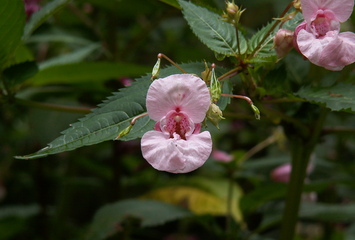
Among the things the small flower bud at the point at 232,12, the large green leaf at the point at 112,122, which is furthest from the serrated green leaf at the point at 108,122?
the small flower bud at the point at 232,12

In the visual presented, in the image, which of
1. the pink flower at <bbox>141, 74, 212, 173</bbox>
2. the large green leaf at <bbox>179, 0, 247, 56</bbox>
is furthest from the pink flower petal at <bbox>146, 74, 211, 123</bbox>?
the large green leaf at <bbox>179, 0, 247, 56</bbox>

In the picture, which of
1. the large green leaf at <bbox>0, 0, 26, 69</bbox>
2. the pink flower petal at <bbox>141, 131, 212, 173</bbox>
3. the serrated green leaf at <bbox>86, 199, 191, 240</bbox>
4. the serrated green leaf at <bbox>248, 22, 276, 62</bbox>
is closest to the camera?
the pink flower petal at <bbox>141, 131, 212, 173</bbox>

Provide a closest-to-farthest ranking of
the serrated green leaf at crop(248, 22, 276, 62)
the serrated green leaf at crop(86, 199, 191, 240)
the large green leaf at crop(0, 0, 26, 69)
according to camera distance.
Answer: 1. the serrated green leaf at crop(248, 22, 276, 62)
2. the large green leaf at crop(0, 0, 26, 69)
3. the serrated green leaf at crop(86, 199, 191, 240)

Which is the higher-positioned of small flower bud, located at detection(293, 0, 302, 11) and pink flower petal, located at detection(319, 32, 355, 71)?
small flower bud, located at detection(293, 0, 302, 11)

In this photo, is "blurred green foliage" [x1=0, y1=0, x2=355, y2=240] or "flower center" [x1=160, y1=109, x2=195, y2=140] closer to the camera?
"flower center" [x1=160, y1=109, x2=195, y2=140]

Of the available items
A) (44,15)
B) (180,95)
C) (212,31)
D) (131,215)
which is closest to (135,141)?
(131,215)

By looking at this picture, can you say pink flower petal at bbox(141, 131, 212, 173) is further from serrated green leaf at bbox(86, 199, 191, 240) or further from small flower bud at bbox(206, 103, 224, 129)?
serrated green leaf at bbox(86, 199, 191, 240)
